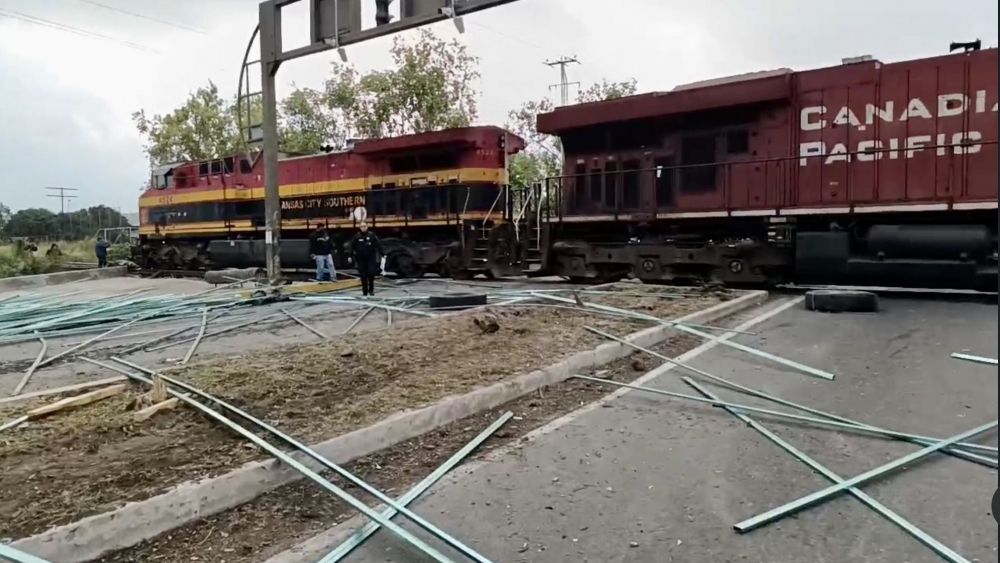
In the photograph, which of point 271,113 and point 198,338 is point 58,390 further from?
point 271,113

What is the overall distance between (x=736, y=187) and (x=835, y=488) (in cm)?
1075

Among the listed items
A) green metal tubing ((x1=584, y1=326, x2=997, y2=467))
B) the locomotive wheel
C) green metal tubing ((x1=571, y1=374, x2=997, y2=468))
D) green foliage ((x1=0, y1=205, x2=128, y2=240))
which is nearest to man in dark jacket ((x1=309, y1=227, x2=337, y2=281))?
the locomotive wheel

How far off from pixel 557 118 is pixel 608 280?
3.76 metres

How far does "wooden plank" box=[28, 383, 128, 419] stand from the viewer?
4730 mm

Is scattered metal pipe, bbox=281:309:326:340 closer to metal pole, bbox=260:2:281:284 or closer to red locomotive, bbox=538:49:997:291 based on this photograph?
metal pole, bbox=260:2:281:284

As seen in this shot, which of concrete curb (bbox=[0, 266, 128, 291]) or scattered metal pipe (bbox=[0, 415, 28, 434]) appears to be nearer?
scattered metal pipe (bbox=[0, 415, 28, 434])

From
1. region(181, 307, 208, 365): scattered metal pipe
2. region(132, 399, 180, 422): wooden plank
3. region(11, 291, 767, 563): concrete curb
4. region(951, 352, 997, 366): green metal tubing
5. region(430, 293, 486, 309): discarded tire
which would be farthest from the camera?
region(430, 293, 486, 309): discarded tire

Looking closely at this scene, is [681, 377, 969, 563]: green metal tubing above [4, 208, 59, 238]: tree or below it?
below

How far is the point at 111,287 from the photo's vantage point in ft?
61.9

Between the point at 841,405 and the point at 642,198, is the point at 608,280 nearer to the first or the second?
the point at 642,198

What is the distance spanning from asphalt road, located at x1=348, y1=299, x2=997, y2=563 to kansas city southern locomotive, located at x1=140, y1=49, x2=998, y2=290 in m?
6.16

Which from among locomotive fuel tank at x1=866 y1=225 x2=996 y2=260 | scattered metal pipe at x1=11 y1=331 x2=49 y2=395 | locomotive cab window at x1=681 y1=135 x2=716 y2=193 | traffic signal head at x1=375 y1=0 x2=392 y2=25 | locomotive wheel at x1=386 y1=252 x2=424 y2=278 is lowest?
scattered metal pipe at x1=11 y1=331 x2=49 y2=395

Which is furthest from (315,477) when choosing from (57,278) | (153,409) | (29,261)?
(29,261)

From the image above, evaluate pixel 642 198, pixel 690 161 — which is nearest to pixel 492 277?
pixel 642 198
